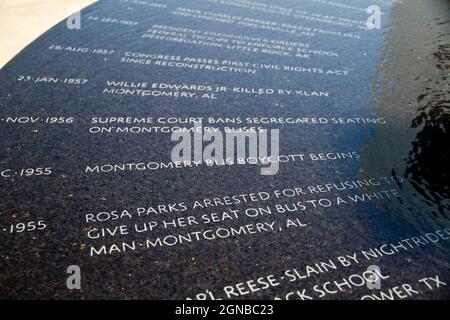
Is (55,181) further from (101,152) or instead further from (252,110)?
(252,110)

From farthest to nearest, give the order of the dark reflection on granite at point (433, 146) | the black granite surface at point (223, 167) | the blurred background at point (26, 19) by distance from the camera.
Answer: the blurred background at point (26, 19), the dark reflection on granite at point (433, 146), the black granite surface at point (223, 167)

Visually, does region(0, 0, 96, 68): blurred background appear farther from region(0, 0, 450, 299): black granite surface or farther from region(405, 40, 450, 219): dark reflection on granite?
region(405, 40, 450, 219): dark reflection on granite

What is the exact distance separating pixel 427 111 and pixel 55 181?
2.70 metres

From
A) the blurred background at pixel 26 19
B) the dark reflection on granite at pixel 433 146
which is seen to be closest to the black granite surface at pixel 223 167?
the dark reflection on granite at pixel 433 146

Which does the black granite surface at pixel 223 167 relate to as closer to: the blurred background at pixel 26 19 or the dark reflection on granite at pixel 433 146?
the dark reflection on granite at pixel 433 146

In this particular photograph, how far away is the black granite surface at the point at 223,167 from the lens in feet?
5.88

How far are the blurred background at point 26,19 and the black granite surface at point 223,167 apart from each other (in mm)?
164

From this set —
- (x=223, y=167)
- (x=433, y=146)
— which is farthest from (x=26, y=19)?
(x=433, y=146)

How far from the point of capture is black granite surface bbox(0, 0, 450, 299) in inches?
70.6

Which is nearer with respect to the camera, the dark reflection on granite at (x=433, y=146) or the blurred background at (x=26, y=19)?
the dark reflection on granite at (x=433, y=146)

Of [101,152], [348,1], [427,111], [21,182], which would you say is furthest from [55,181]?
[348,1]

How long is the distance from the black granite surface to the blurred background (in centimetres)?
16

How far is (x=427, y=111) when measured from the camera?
3.23m

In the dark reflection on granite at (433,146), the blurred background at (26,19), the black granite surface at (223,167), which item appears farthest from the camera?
the blurred background at (26,19)
